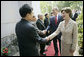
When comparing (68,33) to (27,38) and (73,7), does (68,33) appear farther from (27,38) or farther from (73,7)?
(73,7)

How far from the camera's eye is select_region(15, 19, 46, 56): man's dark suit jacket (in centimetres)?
194

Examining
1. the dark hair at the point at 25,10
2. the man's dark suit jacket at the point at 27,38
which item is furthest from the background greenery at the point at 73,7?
the dark hair at the point at 25,10

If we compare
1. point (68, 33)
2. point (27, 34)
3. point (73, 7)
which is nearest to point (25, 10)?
point (27, 34)

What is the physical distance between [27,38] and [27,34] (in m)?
0.06

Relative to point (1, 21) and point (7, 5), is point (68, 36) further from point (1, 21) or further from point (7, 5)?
point (7, 5)

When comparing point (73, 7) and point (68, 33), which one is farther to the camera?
point (73, 7)

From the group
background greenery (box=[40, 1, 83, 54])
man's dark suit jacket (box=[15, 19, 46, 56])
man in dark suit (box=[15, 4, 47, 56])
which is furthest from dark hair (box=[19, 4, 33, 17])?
background greenery (box=[40, 1, 83, 54])

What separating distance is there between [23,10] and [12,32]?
11.8 feet

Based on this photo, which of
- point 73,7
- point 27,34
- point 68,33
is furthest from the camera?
point 73,7

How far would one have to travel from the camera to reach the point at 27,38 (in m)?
1.96

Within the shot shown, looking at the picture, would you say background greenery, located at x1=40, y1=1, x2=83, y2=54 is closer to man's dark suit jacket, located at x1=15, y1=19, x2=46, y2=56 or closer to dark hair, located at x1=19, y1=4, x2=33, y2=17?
man's dark suit jacket, located at x1=15, y1=19, x2=46, y2=56

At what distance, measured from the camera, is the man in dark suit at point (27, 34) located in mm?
1940

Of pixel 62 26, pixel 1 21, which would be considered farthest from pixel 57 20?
pixel 1 21

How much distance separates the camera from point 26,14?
2.00 meters
